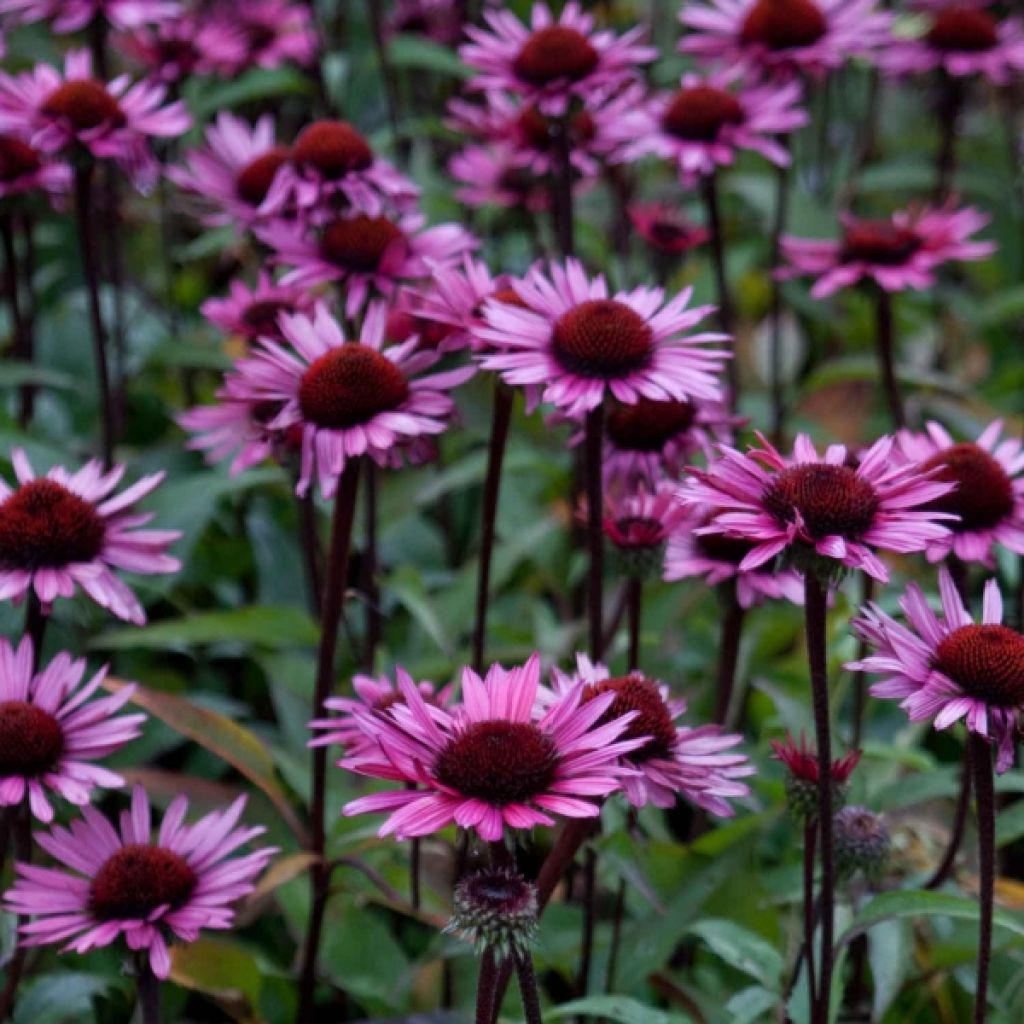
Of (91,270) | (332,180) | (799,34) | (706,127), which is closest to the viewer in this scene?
(332,180)

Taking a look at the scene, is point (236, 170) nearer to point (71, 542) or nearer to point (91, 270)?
point (91, 270)

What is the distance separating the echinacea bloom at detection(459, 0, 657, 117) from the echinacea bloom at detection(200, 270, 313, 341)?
36 centimetres

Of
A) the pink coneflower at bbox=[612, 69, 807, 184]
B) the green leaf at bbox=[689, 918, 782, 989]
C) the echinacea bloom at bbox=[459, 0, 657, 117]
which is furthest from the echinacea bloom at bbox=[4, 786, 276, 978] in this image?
the pink coneflower at bbox=[612, 69, 807, 184]

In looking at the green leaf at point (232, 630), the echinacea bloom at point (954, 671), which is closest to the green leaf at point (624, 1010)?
the echinacea bloom at point (954, 671)

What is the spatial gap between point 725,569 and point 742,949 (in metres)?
0.34

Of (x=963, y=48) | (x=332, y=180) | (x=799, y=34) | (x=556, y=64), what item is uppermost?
(x=963, y=48)

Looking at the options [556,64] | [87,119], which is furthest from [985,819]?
[87,119]

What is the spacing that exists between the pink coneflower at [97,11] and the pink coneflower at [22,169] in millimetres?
329

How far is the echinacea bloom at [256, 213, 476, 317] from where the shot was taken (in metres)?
1.68

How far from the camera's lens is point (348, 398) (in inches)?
53.1

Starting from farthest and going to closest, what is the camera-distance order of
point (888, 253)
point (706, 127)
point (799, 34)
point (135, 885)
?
point (799, 34), point (706, 127), point (888, 253), point (135, 885)

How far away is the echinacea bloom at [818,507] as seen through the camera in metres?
1.07

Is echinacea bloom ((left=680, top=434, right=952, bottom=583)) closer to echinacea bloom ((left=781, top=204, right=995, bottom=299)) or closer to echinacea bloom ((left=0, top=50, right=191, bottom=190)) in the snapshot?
echinacea bloom ((left=781, top=204, right=995, bottom=299))

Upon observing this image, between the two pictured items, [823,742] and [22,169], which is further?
[22,169]
